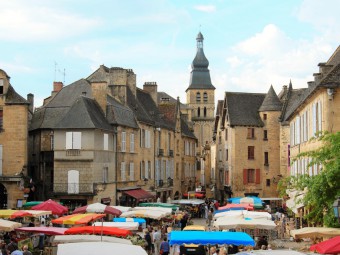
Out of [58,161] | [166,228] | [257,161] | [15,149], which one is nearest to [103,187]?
[58,161]

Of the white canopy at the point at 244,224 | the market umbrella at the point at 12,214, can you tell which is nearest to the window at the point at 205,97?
the market umbrella at the point at 12,214

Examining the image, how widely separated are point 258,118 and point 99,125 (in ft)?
72.0

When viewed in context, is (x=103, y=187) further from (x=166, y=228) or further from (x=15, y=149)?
(x=166, y=228)

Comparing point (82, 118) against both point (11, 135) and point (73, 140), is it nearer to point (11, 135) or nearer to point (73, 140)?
point (73, 140)

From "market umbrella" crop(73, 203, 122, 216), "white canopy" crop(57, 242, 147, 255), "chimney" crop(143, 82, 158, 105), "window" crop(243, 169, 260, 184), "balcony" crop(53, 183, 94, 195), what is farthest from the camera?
"chimney" crop(143, 82, 158, 105)

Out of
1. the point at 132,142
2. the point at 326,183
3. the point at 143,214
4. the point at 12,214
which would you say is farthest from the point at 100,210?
the point at 132,142

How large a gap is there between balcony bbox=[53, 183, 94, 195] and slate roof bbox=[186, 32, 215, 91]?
9243 centimetres

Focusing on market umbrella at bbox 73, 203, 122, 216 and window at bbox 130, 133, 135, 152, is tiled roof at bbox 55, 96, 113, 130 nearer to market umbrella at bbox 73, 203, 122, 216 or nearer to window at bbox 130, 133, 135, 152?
window at bbox 130, 133, 135, 152

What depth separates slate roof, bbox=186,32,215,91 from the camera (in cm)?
13125

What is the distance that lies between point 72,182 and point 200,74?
9290 centimetres

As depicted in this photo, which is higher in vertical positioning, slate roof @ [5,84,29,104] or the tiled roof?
slate roof @ [5,84,29,104]

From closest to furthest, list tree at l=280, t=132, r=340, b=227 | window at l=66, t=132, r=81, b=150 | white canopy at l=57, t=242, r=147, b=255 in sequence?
white canopy at l=57, t=242, r=147, b=255 < tree at l=280, t=132, r=340, b=227 < window at l=66, t=132, r=81, b=150

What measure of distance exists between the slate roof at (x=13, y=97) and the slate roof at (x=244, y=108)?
22.8 m

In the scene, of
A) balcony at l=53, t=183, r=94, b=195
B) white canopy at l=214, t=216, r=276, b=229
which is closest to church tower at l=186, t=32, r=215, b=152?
balcony at l=53, t=183, r=94, b=195
